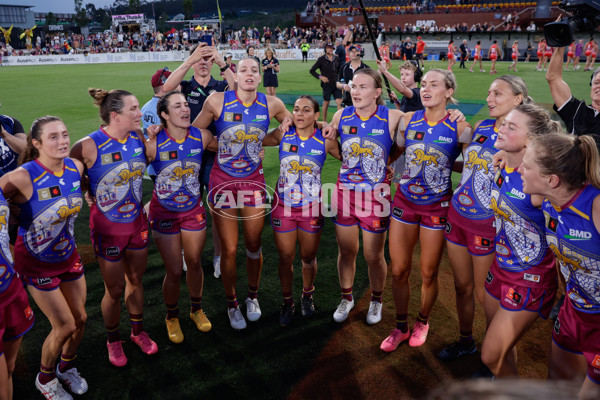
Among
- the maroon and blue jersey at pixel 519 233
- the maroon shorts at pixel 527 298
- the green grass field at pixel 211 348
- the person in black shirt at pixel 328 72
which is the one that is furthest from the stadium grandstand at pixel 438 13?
the maroon shorts at pixel 527 298

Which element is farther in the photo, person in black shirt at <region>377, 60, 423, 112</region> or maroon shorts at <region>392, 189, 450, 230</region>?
person in black shirt at <region>377, 60, 423, 112</region>

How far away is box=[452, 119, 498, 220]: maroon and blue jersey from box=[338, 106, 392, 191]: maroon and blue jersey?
2.68 feet

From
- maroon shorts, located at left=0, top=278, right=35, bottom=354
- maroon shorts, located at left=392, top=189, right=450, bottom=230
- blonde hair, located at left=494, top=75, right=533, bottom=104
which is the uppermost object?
blonde hair, located at left=494, top=75, right=533, bottom=104

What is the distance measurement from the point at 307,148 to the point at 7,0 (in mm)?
102393

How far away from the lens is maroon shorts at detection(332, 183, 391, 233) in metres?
4.30

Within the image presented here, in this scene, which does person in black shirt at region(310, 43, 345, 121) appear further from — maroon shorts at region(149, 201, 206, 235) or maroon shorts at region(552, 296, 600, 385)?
maroon shorts at region(552, 296, 600, 385)

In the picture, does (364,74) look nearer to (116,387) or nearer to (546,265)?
(546,265)

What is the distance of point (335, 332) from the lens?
4473 millimetres

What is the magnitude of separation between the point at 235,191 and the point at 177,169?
25.5 inches

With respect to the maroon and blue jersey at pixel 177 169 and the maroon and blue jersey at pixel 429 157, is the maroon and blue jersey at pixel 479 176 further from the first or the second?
the maroon and blue jersey at pixel 177 169

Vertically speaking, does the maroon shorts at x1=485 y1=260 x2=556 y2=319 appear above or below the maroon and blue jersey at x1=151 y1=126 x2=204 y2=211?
below

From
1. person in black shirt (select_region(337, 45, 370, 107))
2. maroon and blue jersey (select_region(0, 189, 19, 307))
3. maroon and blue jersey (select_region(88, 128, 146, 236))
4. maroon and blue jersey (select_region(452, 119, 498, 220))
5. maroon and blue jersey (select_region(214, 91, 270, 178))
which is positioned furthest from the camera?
person in black shirt (select_region(337, 45, 370, 107))

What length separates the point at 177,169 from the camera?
416cm

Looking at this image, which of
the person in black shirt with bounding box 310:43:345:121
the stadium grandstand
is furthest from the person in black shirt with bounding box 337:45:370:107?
the stadium grandstand
